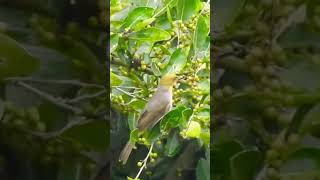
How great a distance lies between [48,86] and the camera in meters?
1.07

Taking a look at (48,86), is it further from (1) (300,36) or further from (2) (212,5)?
(1) (300,36)

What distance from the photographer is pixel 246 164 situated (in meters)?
1.09

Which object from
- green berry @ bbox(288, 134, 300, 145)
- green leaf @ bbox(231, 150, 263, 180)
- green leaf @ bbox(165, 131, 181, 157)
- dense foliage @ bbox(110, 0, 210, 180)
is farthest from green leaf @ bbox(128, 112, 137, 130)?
green berry @ bbox(288, 134, 300, 145)

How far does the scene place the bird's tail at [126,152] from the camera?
1.43 metres

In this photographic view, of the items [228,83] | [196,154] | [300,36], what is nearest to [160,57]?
[196,154]

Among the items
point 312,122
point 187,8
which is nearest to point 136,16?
point 187,8

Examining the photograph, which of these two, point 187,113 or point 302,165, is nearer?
point 302,165

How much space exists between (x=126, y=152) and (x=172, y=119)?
0.17 metres

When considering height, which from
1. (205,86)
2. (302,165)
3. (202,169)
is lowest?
(202,169)

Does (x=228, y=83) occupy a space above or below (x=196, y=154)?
above

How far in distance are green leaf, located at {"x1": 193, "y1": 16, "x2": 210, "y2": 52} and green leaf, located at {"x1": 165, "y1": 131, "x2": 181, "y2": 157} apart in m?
0.27

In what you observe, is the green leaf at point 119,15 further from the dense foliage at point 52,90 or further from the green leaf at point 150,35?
the dense foliage at point 52,90

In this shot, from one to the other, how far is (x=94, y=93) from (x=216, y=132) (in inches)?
11.6

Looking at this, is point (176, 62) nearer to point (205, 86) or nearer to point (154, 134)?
point (205, 86)
